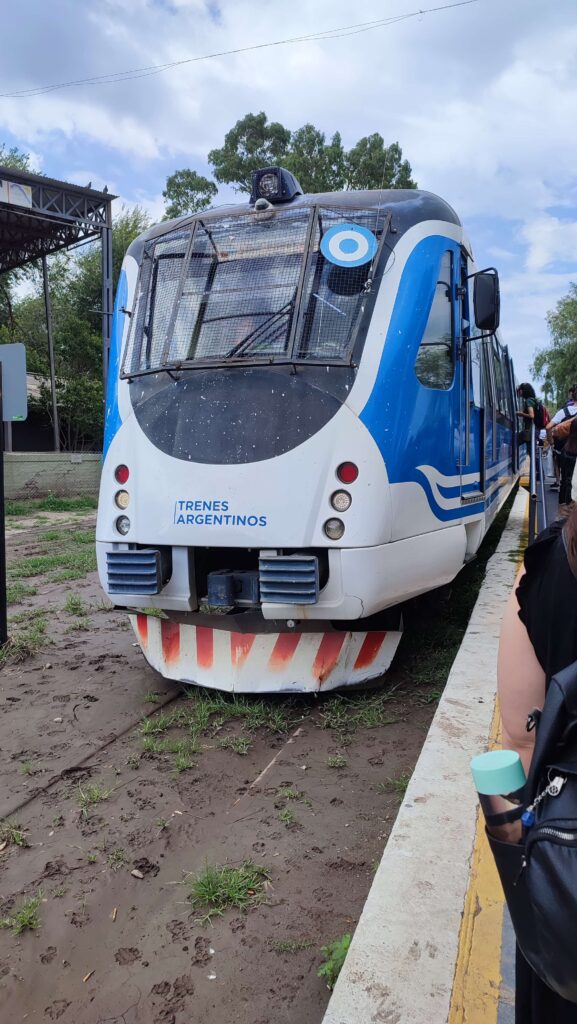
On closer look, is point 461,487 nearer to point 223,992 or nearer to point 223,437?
point 223,437

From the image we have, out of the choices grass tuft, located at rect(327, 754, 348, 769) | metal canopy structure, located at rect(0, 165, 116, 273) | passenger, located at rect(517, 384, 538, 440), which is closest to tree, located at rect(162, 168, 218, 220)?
metal canopy structure, located at rect(0, 165, 116, 273)

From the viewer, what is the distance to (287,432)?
4.12 m

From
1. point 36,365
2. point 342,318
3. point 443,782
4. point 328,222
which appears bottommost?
point 443,782

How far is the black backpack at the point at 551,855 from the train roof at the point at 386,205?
13.1ft

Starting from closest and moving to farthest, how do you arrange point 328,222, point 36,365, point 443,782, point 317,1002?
point 317,1002 < point 443,782 < point 328,222 < point 36,365

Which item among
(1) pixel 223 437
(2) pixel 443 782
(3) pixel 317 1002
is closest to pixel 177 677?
(1) pixel 223 437

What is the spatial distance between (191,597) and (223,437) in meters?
0.97

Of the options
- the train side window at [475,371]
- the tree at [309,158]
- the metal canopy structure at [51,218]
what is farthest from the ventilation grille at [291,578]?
the tree at [309,158]

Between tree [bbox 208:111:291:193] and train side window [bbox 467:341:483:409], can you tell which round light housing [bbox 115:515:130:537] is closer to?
train side window [bbox 467:341:483:409]

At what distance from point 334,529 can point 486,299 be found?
6.85ft

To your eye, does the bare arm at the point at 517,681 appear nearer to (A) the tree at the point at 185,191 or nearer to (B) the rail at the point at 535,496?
(B) the rail at the point at 535,496

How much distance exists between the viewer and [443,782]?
287cm

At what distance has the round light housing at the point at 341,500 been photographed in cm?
398

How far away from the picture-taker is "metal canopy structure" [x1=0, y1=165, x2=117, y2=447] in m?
17.4
